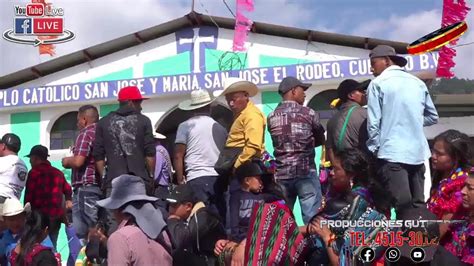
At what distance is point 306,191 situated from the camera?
602 cm

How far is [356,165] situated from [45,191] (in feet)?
12.8

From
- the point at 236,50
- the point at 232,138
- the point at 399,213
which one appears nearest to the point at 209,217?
the point at 232,138

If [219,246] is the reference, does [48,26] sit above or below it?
above

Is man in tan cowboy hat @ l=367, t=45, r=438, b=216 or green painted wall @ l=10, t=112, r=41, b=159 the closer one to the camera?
man in tan cowboy hat @ l=367, t=45, r=438, b=216

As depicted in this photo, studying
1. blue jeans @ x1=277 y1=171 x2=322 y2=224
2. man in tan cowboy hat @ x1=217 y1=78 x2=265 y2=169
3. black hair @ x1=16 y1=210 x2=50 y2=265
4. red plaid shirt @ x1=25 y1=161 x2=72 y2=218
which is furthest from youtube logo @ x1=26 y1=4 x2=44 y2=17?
blue jeans @ x1=277 y1=171 x2=322 y2=224

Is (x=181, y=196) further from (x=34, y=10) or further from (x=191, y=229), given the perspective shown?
(x=34, y=10)

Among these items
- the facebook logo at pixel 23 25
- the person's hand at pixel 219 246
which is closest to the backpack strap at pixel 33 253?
the person's hand at pixel 219 246

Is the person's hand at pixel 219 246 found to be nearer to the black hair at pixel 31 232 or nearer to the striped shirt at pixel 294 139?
the striped shirt at pixel 294 139

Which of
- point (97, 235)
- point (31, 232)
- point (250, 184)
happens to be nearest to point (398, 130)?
point (250, 184)

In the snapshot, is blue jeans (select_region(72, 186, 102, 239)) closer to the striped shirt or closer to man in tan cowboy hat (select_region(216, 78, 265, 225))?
man in tan cowboy hat (select_region(216, 78, 265, 225))

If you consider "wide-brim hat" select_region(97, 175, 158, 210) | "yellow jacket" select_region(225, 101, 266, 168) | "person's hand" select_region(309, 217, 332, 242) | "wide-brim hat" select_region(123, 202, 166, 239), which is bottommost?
"person's hand" select_region(309, 217, 332, 242)

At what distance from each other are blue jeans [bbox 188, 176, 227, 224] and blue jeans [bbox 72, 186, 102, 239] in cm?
97

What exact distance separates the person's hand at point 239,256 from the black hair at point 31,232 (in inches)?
78.1

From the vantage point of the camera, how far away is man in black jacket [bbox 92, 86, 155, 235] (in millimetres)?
6035
